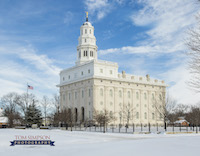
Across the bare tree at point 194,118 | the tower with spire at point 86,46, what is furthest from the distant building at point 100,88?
the bare tree at point 194,118

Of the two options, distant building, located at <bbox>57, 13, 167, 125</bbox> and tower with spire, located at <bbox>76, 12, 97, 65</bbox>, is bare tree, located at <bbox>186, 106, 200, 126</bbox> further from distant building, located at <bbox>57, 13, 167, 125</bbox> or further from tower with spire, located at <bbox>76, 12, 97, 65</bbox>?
tower with spire, located at <bbox>76, 12, 97, 65</bbox>

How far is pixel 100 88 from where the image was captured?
68625 millimetres

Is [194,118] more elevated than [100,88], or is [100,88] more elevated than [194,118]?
[100,88]

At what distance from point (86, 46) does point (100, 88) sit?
540 inches

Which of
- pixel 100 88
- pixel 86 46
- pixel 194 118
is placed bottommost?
pixel 194 118

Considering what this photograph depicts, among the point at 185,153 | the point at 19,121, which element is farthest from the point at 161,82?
the point at 185,153

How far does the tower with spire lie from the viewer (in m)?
74.8

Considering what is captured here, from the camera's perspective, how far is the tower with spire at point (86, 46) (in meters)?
74.8

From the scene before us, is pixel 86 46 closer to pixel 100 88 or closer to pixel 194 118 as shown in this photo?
pixel 100 88

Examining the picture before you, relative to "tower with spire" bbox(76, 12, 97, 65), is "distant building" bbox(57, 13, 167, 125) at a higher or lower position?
lower

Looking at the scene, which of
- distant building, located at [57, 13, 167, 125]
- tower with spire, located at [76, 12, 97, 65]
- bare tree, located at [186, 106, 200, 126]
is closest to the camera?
bare tree, located at [186, 106, 200, 126]

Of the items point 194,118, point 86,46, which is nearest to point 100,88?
point 86,46

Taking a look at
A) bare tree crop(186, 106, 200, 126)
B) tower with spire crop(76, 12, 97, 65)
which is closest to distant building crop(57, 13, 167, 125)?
tower with spire crop(76, 12, 97, 65)

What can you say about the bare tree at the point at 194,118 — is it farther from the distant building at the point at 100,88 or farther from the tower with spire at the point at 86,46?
the tower with spire at the point at 86,46
